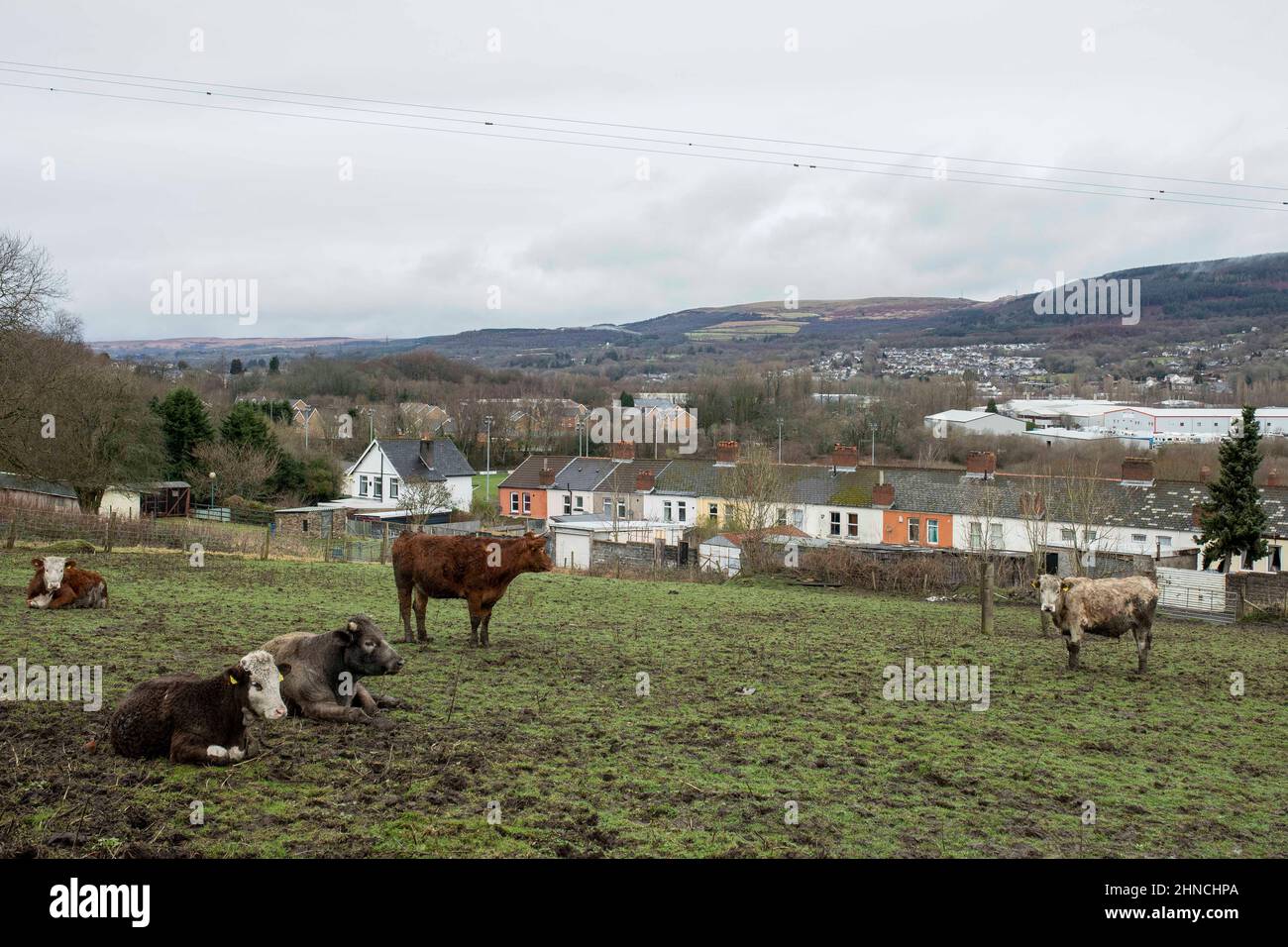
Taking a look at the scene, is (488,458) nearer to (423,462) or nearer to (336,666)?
(423,462)

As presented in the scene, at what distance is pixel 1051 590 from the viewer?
15.0 metres

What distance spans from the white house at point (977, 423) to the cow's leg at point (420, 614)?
80757mm

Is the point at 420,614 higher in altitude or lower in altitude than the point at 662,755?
higher

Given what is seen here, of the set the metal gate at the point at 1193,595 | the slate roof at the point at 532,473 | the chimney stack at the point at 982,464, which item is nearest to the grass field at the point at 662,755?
the metal gate at the point at 1193,595

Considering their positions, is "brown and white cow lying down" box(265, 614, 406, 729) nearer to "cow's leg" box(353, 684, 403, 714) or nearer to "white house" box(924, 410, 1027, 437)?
"cow's leg" box(353, 684, 403, 714)

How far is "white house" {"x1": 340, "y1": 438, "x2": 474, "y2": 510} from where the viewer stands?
62.5m

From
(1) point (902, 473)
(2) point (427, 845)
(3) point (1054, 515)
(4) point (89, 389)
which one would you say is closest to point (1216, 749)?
(2) point (427, 845)

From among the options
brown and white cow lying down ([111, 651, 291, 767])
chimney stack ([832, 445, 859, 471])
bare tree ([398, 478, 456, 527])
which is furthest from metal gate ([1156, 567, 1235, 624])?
bare tree ([398, 478, 456, 527])

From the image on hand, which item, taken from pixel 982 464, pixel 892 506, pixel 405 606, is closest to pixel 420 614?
pixel 405 606

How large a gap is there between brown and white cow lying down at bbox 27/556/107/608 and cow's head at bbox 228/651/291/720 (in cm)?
A: 928

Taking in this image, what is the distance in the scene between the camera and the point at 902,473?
163 feet

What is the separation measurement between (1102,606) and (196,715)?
12300 millimetres
